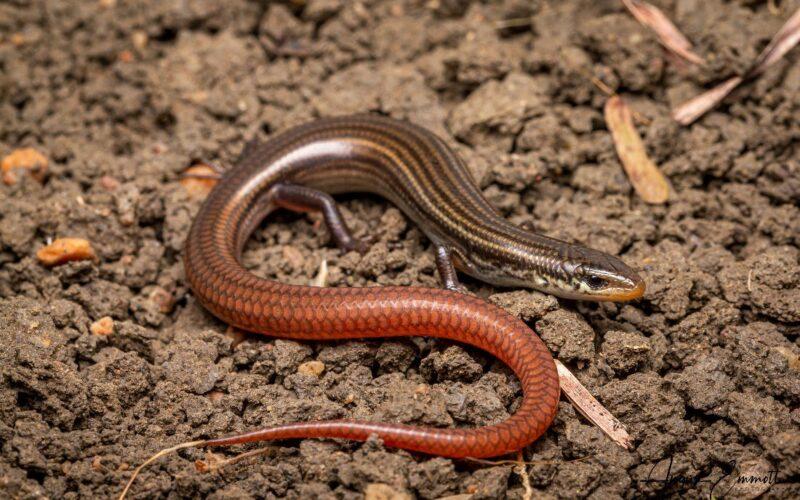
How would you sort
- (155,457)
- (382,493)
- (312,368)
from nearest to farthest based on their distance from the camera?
(382,493) < (155,457) < (312,368)

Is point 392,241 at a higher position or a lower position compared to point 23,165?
lower

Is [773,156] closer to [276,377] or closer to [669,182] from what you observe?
[669,182]

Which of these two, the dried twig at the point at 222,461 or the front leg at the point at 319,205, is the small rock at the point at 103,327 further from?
the front leg at the point at 319,205

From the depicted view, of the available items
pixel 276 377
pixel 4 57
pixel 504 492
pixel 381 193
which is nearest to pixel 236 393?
pixel 276 377

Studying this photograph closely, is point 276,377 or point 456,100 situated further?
point 456,100
